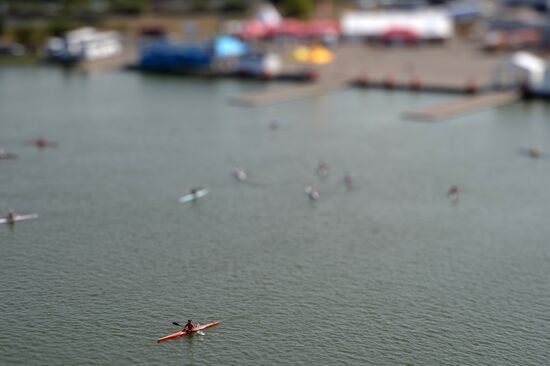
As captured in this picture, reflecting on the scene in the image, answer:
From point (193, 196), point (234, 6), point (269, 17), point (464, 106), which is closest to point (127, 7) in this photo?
point (234, 6)

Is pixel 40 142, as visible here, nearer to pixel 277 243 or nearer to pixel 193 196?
pixel 193 196

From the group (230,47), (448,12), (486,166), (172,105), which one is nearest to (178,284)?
(486,166)

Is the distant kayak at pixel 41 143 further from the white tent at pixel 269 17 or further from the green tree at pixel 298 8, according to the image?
the green tree at pixel 298 8

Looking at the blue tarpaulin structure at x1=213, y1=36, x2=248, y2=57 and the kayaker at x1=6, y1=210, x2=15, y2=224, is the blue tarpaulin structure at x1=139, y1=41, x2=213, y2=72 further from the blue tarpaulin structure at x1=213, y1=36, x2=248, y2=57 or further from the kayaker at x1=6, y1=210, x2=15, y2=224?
the kayaker at x1=6, y1=210, x2=15, y2=224

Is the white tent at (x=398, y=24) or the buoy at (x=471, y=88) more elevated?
the white tent at (x=398, y=24)

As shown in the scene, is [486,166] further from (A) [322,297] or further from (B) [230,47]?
(B) [230,47]

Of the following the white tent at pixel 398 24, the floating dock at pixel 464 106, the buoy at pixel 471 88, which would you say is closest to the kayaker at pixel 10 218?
the floating dock at pixel 464 106
